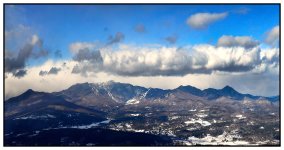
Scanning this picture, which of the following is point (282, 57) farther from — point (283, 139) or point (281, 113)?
point (283, 139)

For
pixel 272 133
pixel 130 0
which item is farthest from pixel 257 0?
pixel 272 133

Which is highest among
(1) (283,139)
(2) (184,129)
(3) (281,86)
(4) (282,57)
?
(4) (282,57)

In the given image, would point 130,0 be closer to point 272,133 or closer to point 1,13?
point 1,13

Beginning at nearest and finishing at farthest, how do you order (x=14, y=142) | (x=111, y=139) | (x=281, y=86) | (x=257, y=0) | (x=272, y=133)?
1. (x=257, y=0)
2. (x=281, y=86)
3. (x=14, y=142)
4. (x=111, y=139)
5. (x=272, y=133)

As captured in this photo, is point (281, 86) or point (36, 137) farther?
point (36, 137)

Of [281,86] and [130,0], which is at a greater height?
[130,0]

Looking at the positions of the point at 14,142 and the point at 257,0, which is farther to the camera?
the point at 14,142

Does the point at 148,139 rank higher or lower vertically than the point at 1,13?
lower

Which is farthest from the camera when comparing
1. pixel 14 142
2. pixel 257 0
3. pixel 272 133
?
pixel 272 133

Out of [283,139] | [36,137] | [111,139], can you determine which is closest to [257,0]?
[283,139]
